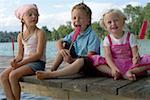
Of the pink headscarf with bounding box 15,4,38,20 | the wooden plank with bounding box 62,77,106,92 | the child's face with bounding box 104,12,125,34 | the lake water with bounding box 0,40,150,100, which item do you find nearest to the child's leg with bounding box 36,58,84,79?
the wooden plank with bounding box 62,77,106,92

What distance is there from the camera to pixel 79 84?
270 centimetres

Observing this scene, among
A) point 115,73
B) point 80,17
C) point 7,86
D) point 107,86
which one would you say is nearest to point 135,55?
point 115,73

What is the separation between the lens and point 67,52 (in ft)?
10.5

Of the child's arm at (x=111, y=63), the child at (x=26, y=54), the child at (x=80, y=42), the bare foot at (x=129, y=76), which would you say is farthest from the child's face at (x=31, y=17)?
the bare foot at (x=129, y=76)

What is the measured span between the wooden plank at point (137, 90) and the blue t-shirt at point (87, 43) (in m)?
0.79

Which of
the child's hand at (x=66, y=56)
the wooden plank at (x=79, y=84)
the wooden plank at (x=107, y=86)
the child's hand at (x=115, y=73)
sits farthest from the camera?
the child's hand at (x=66, y=56)

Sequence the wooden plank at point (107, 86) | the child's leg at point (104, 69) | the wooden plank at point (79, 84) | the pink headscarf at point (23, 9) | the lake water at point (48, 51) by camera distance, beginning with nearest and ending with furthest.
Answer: the wooden plank at point (107, 86), the wooden plank at point (79, 84), the child's leg at point (104, 69), the pink headscarf at point (23, 9), the lake water at point (48, 51)

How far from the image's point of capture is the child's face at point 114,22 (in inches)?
118

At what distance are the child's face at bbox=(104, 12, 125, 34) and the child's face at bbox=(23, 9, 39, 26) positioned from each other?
2.59ft

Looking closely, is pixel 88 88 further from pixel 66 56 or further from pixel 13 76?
pixel 13 76

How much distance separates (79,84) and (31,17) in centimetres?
107

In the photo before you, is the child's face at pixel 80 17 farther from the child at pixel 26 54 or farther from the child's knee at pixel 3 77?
the child's knee at pixel 3 77

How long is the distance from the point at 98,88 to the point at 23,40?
1.23 m

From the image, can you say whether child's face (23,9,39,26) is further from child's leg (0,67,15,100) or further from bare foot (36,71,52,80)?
bare foot (36,71,52,80)
